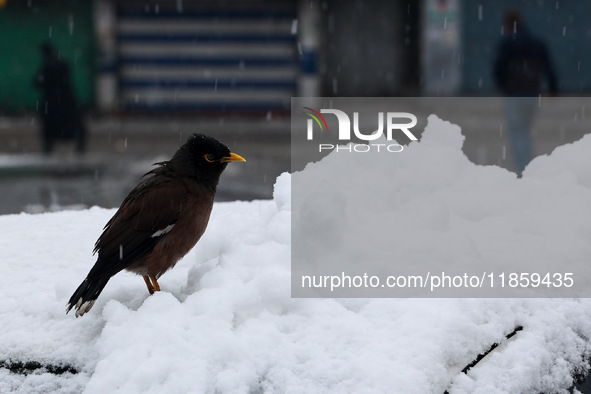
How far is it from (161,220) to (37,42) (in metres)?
21.1

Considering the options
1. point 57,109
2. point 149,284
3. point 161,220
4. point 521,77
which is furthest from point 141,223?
point 57,109

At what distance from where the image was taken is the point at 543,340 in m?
2.05

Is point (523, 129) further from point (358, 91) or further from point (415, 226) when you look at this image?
point (358, 91)

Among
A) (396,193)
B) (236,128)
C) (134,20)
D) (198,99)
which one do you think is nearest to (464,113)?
(236,128)

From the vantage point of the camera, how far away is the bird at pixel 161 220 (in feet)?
7.95

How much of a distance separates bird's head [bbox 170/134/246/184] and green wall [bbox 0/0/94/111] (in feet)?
65.1

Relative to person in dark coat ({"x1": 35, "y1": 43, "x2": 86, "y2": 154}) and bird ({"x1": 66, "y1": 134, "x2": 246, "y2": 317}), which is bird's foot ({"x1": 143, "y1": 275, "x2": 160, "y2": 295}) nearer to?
bird ({"x1": 66, "y1": 134, "x2": 246, "y2": 317})

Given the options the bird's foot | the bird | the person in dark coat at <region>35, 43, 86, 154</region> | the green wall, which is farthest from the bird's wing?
the green wall

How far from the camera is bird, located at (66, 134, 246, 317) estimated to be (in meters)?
2.42

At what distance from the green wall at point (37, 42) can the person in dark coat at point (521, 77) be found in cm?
1531

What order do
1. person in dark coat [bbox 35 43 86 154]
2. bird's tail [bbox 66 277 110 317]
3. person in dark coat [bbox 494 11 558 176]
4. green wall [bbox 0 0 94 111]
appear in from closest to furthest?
bird's tail [bbox 66 277 110 317]
person in dark coat [bbox 494 11 558 176]
person in dark coat [bbox 35 43 86 154]
green wall [bbox 0 0 94 111]

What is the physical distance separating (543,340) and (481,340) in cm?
20

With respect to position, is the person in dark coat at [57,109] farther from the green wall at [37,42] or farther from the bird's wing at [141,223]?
the bird's wing at [141,223]

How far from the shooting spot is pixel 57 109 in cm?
1468
